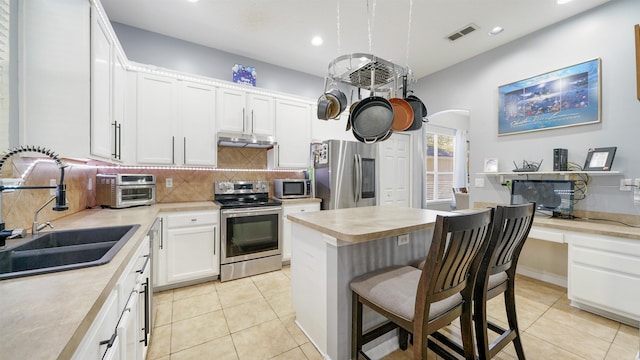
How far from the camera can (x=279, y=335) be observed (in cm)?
194

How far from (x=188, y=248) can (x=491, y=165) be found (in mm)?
4059

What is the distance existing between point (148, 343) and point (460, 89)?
4834 millimetres

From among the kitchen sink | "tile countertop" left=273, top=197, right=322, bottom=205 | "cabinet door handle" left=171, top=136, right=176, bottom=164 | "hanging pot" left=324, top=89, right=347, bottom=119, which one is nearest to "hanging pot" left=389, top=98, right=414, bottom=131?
"hanging pot" left=324, top=89, right=347, bottom=119

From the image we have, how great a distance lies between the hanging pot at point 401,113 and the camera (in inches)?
74.9

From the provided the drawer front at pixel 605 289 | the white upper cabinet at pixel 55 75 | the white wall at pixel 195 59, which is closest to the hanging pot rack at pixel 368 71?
the white upper cabinet at pixel 55 75

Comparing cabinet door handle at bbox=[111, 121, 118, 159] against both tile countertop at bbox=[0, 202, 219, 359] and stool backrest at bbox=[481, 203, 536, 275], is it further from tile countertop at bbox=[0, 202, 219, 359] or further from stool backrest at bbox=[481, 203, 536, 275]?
stool backrest at bbox=[481, 203, 536, 275]

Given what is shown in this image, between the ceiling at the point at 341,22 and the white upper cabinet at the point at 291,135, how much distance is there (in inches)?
31.1

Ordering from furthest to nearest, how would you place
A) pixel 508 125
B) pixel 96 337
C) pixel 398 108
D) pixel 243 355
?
pixel 508 125 < pixel 398 108 < pixel 243 355 < pixel 96 337

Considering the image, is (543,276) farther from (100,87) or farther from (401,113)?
(100,87)

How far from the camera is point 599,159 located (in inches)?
97.7

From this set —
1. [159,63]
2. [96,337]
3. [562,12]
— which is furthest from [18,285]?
[562,12]

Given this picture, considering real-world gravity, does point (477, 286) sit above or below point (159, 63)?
below

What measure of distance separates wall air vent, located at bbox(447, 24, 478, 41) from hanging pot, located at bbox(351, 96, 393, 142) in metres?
2.17

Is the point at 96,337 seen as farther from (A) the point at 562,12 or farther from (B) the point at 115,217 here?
(A) the point at 562,12
